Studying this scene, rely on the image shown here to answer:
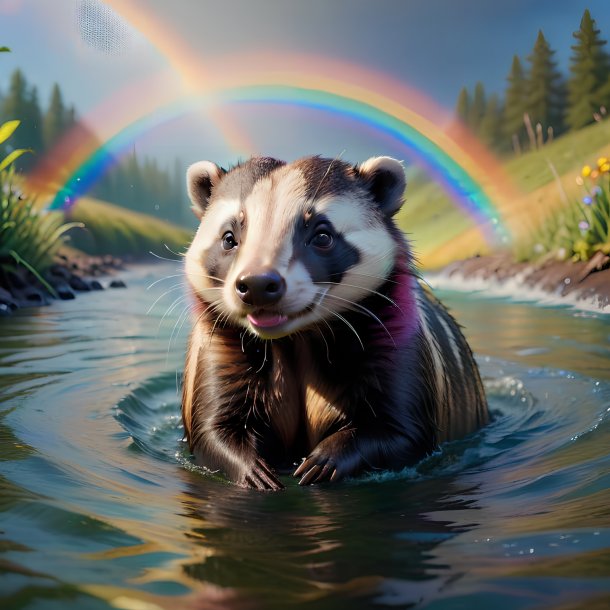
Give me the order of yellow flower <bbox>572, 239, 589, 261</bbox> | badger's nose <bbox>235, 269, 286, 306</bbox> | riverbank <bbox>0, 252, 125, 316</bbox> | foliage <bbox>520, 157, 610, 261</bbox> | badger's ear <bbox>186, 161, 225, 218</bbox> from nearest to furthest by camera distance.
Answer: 1. badger's nose <bbox>235, 269, 286, 306</bbox>
2. badger's ear <bbox>186, 161, 225, 218</bbox>
3. riverbank <bbox>0, 252, 125, 316</bbox>
4. yellow flower <bbox>572, 239, 589, 261</bbox>
5. foliage <bbox>520, 157, 610, 261</bbox>

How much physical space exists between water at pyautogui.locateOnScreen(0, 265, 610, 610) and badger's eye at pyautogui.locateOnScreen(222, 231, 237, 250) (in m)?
0.91

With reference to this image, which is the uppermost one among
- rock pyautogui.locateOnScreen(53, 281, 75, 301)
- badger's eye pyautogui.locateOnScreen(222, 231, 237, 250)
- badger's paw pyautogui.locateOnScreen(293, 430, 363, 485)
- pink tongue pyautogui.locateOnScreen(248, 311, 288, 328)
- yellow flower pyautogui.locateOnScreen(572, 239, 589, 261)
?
yellow flower pyautogui.locateOnScreen(572, 239, 589, 261)

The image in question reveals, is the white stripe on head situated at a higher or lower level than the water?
higher

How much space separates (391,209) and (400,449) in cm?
104

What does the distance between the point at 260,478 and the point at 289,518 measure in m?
0.48

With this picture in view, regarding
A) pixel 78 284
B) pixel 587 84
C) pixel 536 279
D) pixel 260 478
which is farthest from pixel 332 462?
pixel 587 84

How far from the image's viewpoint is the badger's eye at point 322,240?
315 centimetres

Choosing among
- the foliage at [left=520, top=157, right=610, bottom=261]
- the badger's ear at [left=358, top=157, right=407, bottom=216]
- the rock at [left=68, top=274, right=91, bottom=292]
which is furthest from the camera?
the rock at [left=68, top=274, right=91, bottom=292]

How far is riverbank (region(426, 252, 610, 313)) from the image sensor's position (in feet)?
31.0

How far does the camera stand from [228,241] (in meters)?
3.27

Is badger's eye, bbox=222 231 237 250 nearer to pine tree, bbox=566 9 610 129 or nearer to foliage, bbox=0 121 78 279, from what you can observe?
foliage, bbox=0 121 78 279

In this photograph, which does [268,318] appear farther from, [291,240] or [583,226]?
[583,226]

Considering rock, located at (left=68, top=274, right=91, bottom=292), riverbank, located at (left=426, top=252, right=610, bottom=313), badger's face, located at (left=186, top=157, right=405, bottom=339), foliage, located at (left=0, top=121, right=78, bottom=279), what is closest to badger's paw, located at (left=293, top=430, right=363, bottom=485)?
badger's face, located at (left=186, top=157, right=405, bottom=339)

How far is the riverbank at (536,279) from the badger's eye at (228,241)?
6.46 metres
